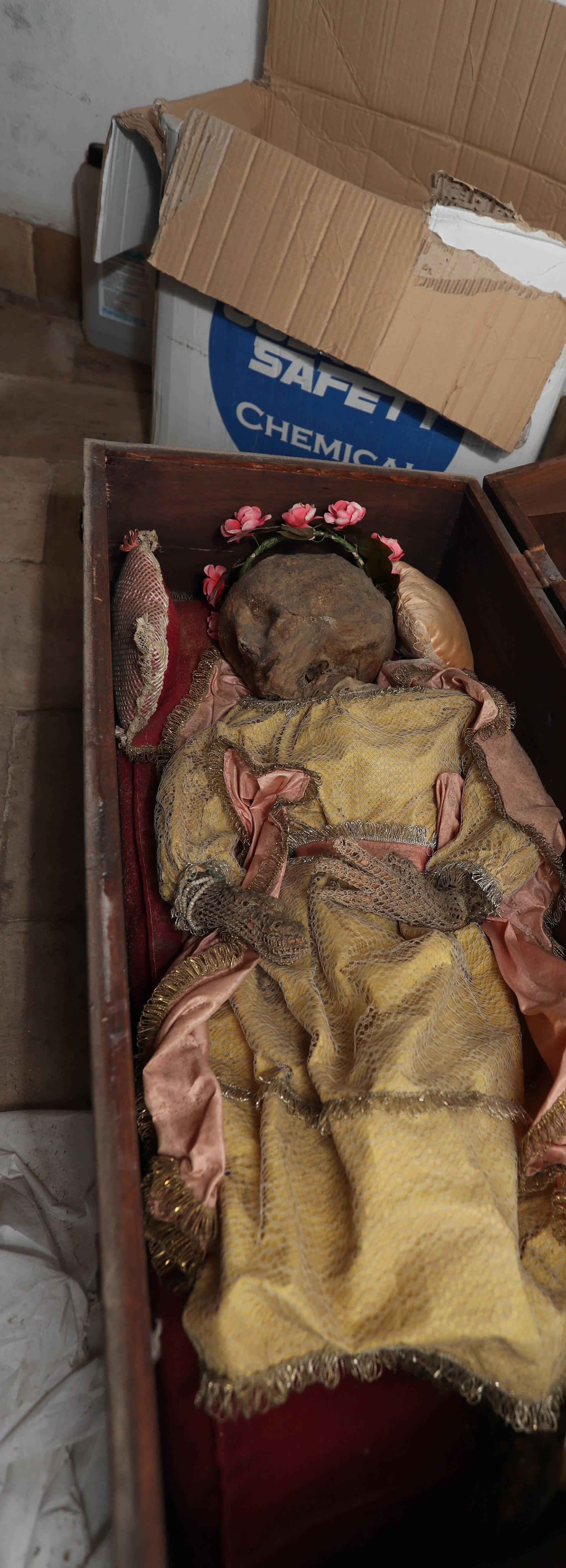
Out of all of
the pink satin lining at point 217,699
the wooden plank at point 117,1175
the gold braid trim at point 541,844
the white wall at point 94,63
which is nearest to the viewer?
the wooden plank at point 117,1175

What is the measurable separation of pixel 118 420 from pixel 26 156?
2.16 feet

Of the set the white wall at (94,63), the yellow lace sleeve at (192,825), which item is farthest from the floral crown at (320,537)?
the white wall at (94,63)

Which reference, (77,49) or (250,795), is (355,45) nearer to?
(77,49)

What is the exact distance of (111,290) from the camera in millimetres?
2135

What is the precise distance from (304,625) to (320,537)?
0.25 meters

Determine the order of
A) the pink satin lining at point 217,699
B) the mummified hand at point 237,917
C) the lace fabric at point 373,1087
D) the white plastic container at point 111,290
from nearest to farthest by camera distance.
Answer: the lace fabric at point 373,1087 < the mummified hand at point 237,917 < the pink satin lining at point 217,699 < the white plastic container at point 111,290

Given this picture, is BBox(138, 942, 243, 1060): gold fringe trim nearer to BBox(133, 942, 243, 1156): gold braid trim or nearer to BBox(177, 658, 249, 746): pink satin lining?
BBox(133, 942, 243, 1156): gold braid trim

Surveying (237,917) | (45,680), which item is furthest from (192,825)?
(45,680)

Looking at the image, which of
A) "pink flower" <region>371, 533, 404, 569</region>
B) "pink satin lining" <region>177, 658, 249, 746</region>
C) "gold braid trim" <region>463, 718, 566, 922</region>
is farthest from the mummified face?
"gold braid trim" <region>463, 718, 566, 922</region>

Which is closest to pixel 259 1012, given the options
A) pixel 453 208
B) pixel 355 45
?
pixel 453 208

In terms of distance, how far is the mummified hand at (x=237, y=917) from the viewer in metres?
0.87

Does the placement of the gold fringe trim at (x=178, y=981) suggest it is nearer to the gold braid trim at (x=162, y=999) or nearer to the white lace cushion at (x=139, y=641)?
the gold braid trim at (x=162, y=999)

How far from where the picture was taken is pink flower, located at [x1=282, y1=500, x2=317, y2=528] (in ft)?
4.33

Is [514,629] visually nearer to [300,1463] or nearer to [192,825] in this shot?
[192,825]
